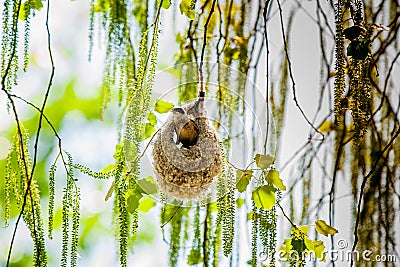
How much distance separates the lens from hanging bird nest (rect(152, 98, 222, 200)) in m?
1.17

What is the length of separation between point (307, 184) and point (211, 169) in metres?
0.39

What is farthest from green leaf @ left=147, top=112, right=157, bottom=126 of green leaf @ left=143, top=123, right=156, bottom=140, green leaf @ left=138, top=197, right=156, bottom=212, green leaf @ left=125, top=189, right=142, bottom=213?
green leaf @ left=138, top=197, right=156, bottom=212

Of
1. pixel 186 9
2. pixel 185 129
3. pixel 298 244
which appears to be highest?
pixel 186 9

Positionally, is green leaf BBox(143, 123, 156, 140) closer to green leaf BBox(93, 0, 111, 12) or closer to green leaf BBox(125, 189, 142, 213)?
green leaf BBox(125, 189, 142, 213)

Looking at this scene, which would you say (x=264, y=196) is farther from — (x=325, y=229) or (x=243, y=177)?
(x=325, y=229)

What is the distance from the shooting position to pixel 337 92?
1.05m

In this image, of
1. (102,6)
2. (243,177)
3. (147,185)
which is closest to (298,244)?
(243,177)

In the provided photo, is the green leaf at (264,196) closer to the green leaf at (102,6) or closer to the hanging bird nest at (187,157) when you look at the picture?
the hanging bird nest at (187,157)

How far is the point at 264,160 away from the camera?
3.84 ft

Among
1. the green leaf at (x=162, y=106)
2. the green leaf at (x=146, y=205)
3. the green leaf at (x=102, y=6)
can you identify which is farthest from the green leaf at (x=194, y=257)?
the green leaf at (x=102, y=6)

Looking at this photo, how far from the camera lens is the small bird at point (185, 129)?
1.16 m

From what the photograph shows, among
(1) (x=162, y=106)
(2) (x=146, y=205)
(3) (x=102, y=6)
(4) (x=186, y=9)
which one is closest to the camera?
(1) (x=162, y=106)

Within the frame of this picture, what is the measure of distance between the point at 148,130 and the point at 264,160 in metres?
0.20

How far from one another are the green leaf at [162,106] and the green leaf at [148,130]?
0.10 feet
